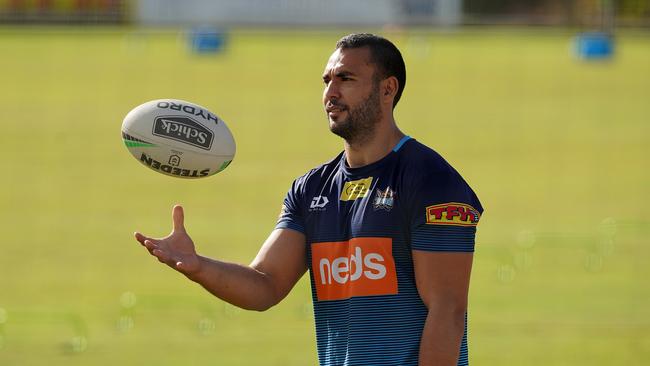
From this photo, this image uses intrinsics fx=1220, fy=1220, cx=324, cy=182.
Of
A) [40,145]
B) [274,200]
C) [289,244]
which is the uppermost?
[40,145]

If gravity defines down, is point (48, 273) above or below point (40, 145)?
below

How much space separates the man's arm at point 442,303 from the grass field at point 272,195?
5564 mm

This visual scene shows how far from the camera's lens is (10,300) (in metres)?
12.3

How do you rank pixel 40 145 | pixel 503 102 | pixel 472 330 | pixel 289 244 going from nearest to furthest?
1. pixel 289 244
2. pixel 472 330
3. pixel 40 145
4. pixel 503 102

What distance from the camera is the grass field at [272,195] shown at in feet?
36.1

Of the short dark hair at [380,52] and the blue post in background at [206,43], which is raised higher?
the blue post in background at [206,43]

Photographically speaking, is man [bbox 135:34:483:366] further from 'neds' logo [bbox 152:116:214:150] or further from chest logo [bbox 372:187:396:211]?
'neds' logo [bbox 152:116:214:150]

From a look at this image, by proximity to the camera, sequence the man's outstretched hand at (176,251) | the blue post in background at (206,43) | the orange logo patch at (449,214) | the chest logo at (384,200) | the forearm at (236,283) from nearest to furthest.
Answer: the orange logo patch at (449,214) < the chest logo at (384,200) < the man's outstretched hand at (176,251) < the forearm at (236,283) < the blue post in background at (206,43)

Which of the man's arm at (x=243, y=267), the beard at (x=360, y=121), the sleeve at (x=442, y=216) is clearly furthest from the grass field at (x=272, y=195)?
the sleeve at (x=442, y=216)

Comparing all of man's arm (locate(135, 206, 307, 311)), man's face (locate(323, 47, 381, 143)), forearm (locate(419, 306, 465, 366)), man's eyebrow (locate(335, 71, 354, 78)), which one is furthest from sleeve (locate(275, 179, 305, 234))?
forearm (locate(419, 306, 465, 366))

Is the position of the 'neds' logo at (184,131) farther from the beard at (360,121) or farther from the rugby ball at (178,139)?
the beard at (360,121)

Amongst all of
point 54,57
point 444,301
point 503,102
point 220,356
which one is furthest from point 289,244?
point 54,57

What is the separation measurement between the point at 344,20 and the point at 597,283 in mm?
38625

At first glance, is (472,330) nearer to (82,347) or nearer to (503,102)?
(82,347)
